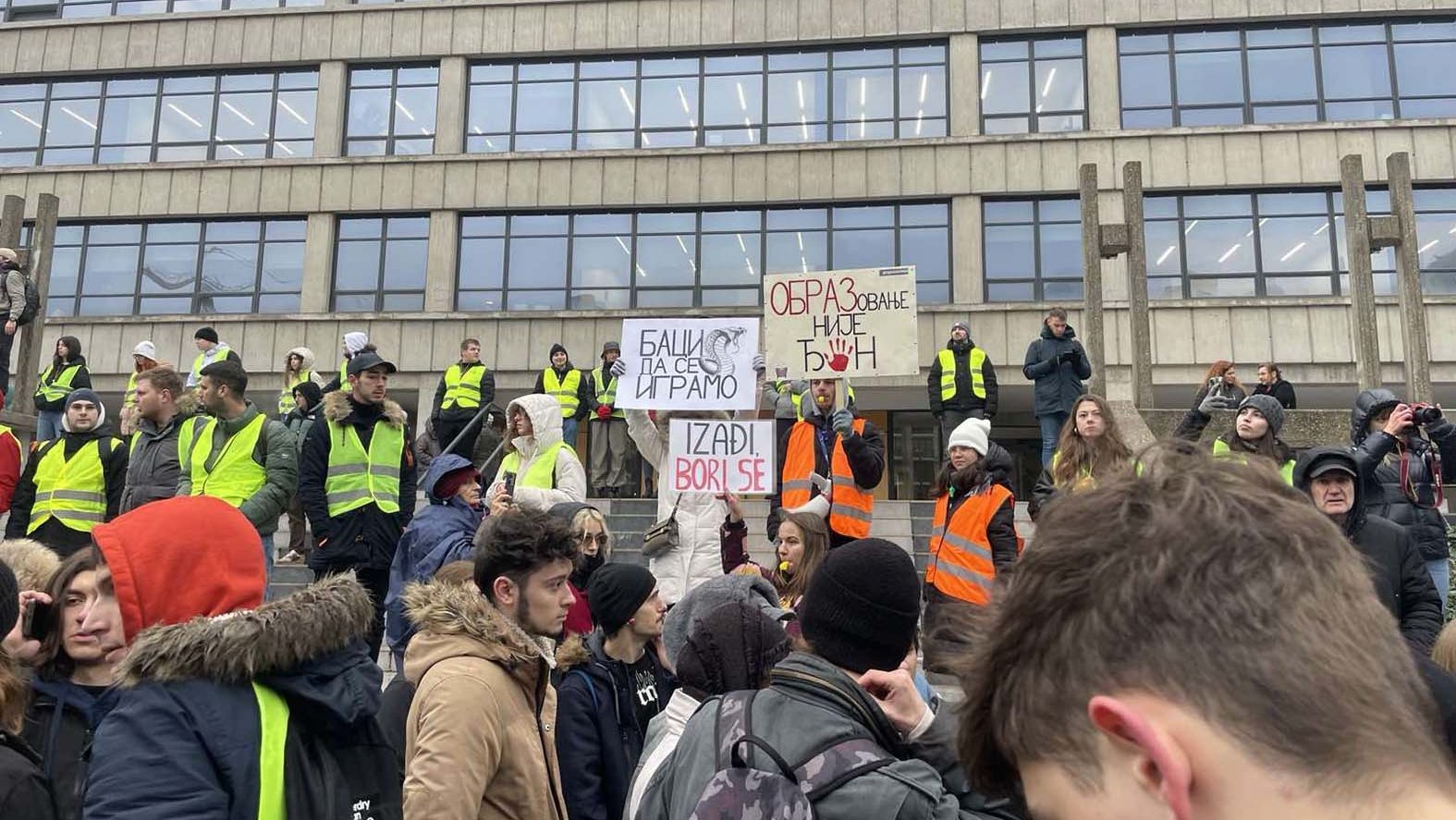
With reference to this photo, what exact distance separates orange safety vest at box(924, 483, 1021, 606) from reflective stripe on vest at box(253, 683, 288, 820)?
4935 mm

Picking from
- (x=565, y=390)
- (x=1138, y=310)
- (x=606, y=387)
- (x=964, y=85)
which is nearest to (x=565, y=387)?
(x=565, y=390)

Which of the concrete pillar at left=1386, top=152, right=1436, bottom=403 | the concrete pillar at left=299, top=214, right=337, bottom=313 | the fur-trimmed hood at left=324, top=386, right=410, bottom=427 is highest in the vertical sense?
the concrete pillar at left=299, top=214, right=337, bottom=313

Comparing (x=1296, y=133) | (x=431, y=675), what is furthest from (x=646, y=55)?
(x=431, y=675)

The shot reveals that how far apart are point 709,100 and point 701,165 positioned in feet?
5.38

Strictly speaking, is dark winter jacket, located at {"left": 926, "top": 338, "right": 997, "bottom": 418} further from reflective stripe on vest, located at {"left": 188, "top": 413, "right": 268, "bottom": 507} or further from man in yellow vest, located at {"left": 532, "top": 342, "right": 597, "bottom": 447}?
reflective stripe on vest, located at {"left": 188, "top": 413, "right": 268, "bottom": 507}

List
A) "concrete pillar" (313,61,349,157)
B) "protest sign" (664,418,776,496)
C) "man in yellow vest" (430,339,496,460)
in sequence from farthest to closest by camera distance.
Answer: "concrete pillar" (313,61,349,157) → "man in yellow vest" (430,339,496,460) → "protest sign" (664,418,776,496)

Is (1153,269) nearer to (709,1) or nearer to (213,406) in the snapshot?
(709,1)

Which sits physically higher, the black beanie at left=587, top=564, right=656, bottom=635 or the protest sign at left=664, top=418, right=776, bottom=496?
the protest sign at left=664, top=418, right=776, bottom=496

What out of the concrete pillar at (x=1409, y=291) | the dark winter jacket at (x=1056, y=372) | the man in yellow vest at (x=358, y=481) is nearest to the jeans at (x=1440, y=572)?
the dark winter jacket at (x=1056, y=372)

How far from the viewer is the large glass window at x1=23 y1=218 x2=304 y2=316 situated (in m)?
23.2

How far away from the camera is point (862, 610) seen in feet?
7.20

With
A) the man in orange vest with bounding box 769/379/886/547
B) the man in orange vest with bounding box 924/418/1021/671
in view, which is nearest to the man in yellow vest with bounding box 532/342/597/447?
the man in orange vest with bounding box 769/379/886/547

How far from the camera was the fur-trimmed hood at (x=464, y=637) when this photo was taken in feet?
9.96

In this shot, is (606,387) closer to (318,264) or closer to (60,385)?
(60,385)
